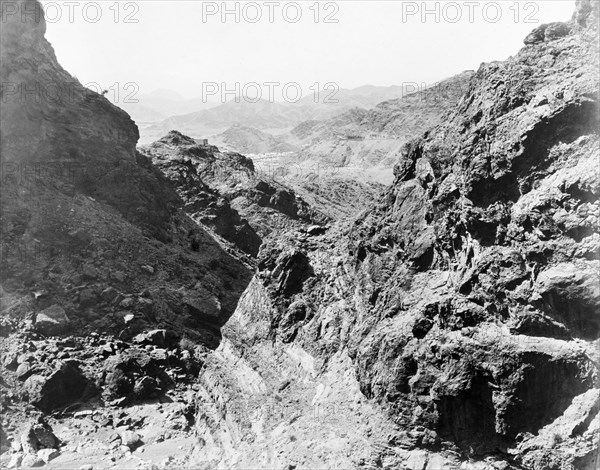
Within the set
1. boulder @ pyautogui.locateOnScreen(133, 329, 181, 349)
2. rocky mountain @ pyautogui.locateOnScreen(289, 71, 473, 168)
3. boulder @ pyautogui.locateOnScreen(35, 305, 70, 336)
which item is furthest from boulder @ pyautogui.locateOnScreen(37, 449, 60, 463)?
rocky mountain @ pyautogui.locateOnScreen(289, 71, 473, 168)

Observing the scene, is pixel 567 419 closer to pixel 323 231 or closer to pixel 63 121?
pixel 323 231

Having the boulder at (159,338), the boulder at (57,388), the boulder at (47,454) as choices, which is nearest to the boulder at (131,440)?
the boulder at (47,454)

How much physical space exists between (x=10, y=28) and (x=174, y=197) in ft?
50.3

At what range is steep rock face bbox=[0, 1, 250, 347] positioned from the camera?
101ft

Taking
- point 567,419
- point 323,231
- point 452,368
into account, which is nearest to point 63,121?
point 323,231

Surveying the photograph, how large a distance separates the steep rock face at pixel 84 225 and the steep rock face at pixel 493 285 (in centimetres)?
1659

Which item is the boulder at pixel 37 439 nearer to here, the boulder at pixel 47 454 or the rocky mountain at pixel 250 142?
the boulder at pixel 47 454

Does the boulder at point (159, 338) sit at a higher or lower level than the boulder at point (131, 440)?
higher

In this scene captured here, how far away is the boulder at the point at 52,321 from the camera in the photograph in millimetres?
28453

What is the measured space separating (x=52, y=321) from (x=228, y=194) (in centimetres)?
2416

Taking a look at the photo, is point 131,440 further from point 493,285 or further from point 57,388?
point 493,285

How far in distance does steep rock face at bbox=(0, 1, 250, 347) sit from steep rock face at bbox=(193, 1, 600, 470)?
54.4ft

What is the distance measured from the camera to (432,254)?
15172mm

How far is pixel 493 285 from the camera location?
1289 centimetres
